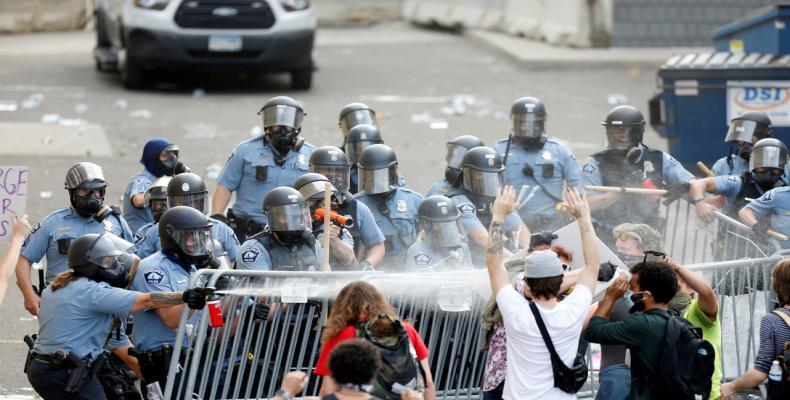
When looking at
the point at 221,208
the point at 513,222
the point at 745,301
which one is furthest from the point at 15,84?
the point at 745,301

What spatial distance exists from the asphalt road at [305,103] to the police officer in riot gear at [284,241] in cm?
604

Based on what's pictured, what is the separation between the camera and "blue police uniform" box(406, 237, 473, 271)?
28.5 ft

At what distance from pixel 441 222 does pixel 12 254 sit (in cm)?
267

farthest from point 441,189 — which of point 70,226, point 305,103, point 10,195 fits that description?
point 305,103

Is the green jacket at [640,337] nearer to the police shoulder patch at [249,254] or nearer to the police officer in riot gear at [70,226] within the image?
the police shoulder patch at [249,254]

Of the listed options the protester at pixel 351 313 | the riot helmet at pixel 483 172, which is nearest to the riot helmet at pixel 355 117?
the riot helmet at pixel 483 172

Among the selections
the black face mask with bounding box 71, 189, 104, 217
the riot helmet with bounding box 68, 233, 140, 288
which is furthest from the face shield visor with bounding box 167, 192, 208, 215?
the riot helmet with bounding box 68, 233, 140, 288

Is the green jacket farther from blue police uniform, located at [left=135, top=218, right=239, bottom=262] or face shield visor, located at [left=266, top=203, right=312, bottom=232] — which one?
blue police uniform, located at [left=135, top=218, right=239, bottom=262]

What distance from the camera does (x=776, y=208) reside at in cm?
991

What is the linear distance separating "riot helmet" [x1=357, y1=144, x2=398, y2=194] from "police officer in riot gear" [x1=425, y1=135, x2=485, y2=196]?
1.30 ft

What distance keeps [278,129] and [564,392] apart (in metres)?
4.47

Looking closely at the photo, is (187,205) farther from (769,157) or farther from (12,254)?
(769,157)

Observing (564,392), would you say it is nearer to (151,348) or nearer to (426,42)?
(151,348)

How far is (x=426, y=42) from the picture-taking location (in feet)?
85.3
